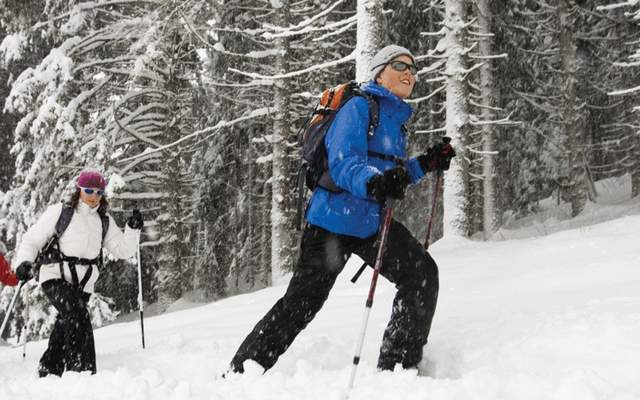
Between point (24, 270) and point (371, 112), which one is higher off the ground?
point (371, 112)

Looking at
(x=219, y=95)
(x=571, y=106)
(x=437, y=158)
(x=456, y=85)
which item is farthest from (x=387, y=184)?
(x=571, y=106)

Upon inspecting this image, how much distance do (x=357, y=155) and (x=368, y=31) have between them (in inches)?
248

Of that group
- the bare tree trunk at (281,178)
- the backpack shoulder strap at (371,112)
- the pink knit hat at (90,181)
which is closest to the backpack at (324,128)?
the backpack shoulder strap at (371,112)

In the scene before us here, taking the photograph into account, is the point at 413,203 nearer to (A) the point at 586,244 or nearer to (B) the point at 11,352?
(A) the point at 586,244

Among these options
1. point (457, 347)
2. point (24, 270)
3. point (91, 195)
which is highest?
point (91, 195)

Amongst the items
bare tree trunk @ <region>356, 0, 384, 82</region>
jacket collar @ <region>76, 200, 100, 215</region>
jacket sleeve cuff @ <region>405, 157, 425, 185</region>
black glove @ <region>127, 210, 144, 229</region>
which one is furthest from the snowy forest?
jacket sleeve cuff @ <region>405, 157, 425, 185</region>

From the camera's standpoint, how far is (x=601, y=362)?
366cm

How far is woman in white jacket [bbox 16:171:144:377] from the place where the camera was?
538 cm

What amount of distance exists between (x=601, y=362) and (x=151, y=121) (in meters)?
13.5

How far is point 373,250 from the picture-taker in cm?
398

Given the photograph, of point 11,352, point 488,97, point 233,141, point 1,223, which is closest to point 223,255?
point 233,141

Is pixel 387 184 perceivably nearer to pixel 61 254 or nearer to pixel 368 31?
pixel 61 254

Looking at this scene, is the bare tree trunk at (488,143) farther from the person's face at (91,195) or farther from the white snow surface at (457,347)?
the person's face at (91,195)

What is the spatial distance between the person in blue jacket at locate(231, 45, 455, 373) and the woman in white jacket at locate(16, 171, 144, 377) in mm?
2206
